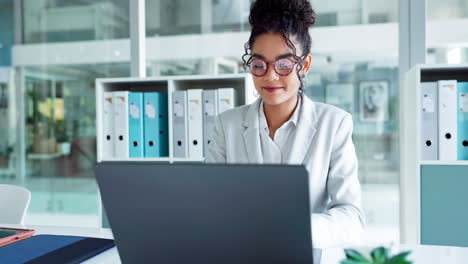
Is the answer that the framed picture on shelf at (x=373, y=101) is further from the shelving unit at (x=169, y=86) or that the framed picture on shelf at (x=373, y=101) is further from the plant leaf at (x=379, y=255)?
the plant leaf at (x=379, y=255)

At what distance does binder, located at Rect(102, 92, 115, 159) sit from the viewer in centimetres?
281

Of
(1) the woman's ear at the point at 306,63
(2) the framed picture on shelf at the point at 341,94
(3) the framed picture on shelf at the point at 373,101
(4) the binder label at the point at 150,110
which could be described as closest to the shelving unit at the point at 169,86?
(4) the binder label at the point at 150,110

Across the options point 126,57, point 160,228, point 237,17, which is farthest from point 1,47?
point 160,228

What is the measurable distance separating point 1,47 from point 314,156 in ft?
14.7


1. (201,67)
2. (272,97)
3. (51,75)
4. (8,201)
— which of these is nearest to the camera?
(272,97)

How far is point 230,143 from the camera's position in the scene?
1.52 meters

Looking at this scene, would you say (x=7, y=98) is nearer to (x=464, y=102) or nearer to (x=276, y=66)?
(x=276, y=66)

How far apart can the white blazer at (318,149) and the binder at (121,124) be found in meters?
1.32

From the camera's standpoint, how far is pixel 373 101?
3871 mm

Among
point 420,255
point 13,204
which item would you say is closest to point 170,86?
point 13,204

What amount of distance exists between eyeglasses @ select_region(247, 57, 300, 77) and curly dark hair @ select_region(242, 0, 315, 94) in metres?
0.03

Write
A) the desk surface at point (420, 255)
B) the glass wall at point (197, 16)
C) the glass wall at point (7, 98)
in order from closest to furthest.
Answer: the desk surface at point (420, 255), the glass wall at point (197, 16), the glass wall at point (7, 98)

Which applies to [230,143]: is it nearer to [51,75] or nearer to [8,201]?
[8,201]

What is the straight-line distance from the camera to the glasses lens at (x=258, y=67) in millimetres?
1283
